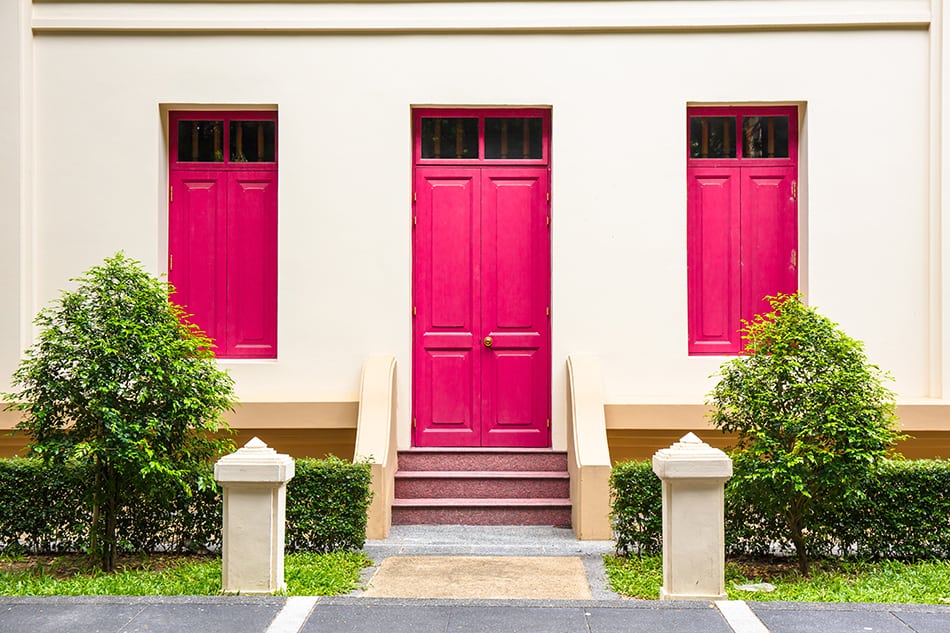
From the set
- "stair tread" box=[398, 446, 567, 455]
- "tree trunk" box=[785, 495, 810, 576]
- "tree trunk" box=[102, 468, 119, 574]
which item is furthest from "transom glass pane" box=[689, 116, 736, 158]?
"tree trunk" box=[102, 468, 119, 574]

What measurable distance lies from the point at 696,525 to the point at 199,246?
6609 mm

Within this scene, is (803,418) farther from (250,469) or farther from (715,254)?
(250,469)

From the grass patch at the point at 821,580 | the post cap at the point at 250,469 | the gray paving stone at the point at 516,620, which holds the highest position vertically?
the post cap at the point at 250,469

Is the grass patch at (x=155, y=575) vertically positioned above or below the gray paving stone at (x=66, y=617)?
below

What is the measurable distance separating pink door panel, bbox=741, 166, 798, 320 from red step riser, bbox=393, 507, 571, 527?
3.13 meters

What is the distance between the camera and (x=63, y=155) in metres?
10.8

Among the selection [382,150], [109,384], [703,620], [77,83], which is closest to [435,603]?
[703,620]

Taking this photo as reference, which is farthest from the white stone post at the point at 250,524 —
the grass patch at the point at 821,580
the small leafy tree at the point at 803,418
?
the small leafy tree at the point at 803,418

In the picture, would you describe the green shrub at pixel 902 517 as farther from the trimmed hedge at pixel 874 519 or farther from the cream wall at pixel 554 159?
the cream wall at pixel 554 159

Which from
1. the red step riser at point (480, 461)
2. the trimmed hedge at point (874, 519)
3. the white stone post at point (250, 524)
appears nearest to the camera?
the white stone post at point (250, 524)

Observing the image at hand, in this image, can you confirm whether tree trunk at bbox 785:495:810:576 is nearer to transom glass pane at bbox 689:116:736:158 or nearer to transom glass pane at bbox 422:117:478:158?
transom glass pane at bbox 689:116:736:158

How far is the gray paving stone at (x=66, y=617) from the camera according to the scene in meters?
6.12

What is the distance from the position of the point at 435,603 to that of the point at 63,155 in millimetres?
6927

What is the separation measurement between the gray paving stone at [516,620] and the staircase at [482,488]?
3356 mm
